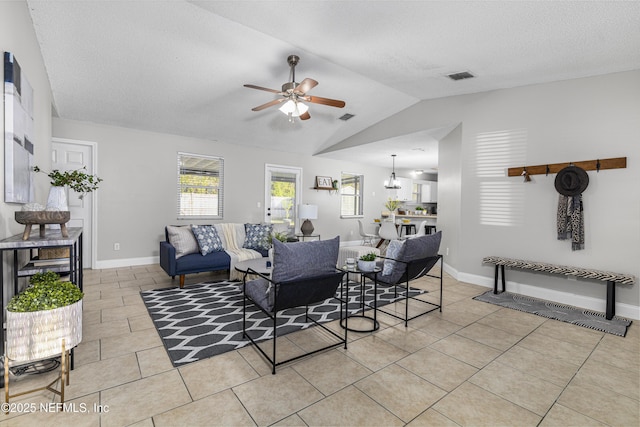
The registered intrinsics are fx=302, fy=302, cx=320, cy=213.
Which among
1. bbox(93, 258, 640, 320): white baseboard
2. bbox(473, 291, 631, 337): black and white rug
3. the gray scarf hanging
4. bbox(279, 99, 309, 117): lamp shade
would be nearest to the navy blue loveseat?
bbox(93, 258, 640, 320): white baseboard

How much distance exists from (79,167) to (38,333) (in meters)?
4.17

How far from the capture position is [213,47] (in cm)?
353

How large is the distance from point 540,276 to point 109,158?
677cm

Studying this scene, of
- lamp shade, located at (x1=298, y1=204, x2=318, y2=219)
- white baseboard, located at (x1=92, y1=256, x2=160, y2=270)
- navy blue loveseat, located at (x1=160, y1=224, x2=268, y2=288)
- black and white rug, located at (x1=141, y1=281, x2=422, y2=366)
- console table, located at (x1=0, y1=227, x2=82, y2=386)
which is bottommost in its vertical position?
black and white rug, located at (x1=141, y1=281, x2=422, y2=366)

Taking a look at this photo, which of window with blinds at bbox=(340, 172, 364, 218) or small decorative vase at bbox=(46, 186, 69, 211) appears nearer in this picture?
small decorative vase at bbox=(46, 186, 69, 211)

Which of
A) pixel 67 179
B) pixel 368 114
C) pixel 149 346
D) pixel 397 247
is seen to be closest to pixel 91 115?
pixel 67 179

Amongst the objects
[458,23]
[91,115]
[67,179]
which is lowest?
[67,179]

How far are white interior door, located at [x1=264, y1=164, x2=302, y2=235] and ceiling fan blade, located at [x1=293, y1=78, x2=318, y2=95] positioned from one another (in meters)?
3.50

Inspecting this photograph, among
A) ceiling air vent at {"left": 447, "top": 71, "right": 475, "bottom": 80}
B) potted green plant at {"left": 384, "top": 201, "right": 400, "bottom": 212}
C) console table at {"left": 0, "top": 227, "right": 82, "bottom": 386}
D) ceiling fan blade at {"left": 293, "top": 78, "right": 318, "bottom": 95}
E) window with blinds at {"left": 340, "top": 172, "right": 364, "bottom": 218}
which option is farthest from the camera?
potted green plant at {"left": 384, "top": 201, "right": 400, "bottom": 212}

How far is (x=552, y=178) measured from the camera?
3.85 meters

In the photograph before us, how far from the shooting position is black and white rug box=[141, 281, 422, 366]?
8.22 ft

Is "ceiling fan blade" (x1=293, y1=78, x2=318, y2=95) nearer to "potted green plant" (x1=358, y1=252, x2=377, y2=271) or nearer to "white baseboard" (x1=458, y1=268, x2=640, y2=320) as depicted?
"potted green plant" (x1=358, y1=252, x2=377, y2=271)

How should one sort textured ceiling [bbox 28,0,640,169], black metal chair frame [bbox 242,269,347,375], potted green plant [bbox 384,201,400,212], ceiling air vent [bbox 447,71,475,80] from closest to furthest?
black metal chair frame [bbox 242,269,347,375] → textured ceiling [bbox 28,0,640,169] → ceiling air vent [bbox 447,71,475,80] → potted green plant [bbox 384,201,400,212]

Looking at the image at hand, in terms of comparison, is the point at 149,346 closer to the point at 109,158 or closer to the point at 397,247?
the point at 397,247
